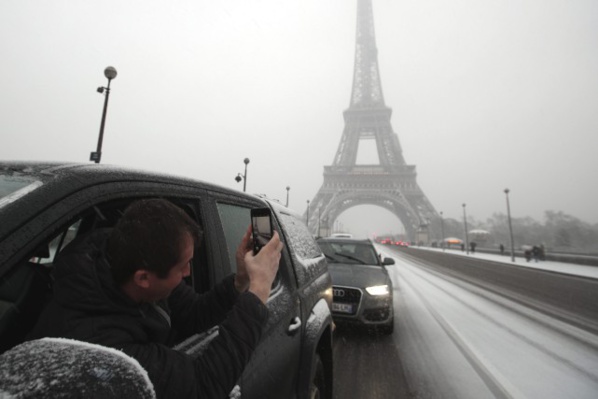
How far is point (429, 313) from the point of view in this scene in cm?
698

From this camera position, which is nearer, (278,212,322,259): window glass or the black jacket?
the black jacket

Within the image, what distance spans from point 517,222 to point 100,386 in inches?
3813

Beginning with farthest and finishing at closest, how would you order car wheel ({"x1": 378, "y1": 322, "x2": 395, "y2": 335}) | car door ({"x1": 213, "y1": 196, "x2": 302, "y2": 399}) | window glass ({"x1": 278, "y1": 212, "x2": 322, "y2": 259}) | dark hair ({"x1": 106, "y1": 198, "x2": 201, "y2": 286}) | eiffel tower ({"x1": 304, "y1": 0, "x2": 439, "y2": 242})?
eiffel tower ({"x1": 304, "y1": 0, "x2": 439, "y2": 242})
car wheel ({"x1": 378, "y1": 322, "x2": 395, "y2": 335})
window glass ({"x1": 278, "y1": 212, "x2": 322, "y2": 259})
car door ({"x1": 213, "y1": 196, "x2": 302, "y2": 399})
dark hair ({"x1": 106, "y1": 198, "x2": 201, "y2": 286})

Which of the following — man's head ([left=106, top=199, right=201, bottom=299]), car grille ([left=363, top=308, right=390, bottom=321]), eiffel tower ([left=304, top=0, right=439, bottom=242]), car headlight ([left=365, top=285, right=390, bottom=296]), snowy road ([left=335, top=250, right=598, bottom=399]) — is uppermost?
eiffel tower ([left=304, top=0, right=439, bottom=242])

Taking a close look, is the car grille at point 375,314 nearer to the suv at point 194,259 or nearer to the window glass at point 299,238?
the window glass at point 299,238

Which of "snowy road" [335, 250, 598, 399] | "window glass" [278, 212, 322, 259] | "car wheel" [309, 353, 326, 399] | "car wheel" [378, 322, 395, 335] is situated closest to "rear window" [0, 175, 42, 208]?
"window glass" [278, 212, 322, 259]

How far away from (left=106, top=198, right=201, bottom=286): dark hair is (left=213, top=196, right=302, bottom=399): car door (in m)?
0.66

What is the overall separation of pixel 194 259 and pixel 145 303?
2.23 feet

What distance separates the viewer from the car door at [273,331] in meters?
1.40

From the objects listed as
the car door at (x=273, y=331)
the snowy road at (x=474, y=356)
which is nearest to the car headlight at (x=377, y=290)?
the snowy road at (x=474, y=356)

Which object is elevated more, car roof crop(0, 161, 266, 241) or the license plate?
car roof crop(0, 161, 266, 241)

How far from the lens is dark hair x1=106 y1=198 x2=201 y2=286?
0.94 meters

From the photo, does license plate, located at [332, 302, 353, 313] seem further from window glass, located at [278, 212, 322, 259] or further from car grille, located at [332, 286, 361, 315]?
window glass, located at [278, 212, 322, 259]

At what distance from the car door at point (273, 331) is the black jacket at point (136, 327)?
412mm
